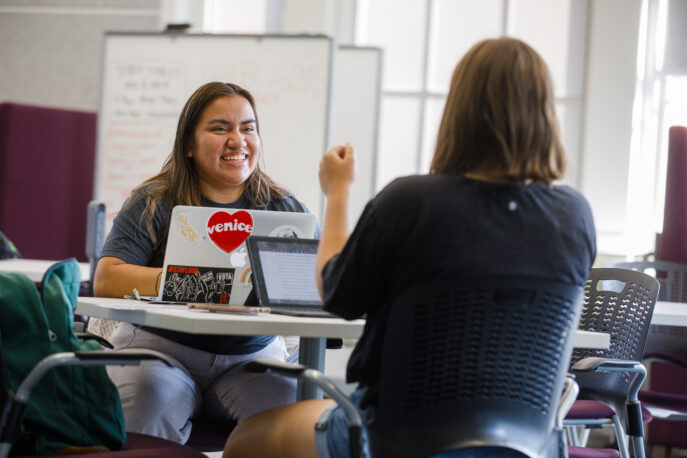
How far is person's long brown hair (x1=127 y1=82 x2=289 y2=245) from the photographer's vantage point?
7.62ft

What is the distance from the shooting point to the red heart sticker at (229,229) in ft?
6.20

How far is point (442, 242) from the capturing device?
1.23 m

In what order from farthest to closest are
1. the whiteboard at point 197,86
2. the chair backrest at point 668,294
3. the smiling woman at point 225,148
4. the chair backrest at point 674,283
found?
the whiteboard at point 197,86 → the chair backrest at point 674,283 → the chair backrest at point 668,294 → the smiling woman at point 225,148

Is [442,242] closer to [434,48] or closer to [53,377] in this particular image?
[53,377]

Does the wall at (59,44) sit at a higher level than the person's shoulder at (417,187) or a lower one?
higher

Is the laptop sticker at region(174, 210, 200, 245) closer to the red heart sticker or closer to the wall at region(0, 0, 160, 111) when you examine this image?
the red heart sticker

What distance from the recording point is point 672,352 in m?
3.20

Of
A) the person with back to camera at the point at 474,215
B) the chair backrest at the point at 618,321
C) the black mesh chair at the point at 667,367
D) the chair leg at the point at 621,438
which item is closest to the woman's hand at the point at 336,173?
the person with back to camera at the point at 474,215

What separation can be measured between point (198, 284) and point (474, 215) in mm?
852

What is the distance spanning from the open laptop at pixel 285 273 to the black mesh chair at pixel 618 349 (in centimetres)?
82

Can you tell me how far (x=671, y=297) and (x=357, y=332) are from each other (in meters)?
2.46

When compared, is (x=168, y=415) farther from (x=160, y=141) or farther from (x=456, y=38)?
(x=456, y=38)

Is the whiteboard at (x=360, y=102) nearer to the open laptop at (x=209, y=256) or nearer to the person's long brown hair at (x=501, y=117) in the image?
the open laptop at (x=209, y=256)

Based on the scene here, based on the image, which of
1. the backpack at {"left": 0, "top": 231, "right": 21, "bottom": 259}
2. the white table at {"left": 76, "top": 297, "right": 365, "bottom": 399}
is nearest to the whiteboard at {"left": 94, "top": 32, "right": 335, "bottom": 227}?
the backpack at {"left": 0, "top": 231, "right": 21, "bottom": 259}
